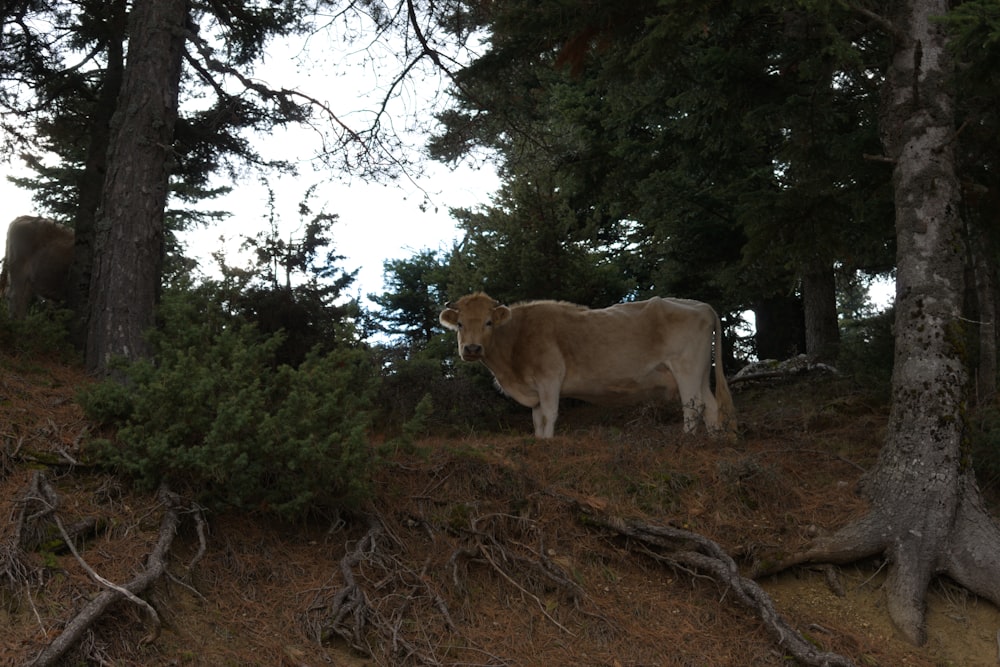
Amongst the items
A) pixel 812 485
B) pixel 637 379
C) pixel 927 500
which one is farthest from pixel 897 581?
pixel 637 379

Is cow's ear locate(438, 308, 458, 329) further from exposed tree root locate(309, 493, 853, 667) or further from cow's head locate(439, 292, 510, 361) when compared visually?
exposed tree root locate(309, 493, 853, 667)

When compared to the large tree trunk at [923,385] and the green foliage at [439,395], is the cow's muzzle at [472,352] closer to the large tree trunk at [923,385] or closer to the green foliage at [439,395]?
the green foliage at [439,395]

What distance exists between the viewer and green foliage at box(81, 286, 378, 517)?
6.43 metres

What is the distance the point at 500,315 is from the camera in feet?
38.0

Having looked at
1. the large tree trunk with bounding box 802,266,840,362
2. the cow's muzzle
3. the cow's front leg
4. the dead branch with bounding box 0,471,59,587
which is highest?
the large tree trunk with bounding box 802,266,840,362

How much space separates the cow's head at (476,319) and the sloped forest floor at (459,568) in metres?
2.26

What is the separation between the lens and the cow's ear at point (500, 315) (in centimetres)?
1155

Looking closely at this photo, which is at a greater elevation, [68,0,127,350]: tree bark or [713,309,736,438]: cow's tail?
[68,0,127,350]: tree bark

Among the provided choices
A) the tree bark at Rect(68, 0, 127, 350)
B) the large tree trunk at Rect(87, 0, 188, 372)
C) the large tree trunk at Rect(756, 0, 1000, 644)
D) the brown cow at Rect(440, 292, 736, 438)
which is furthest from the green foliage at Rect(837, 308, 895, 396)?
the tree bark at Rect(68, 0, 127, 350)

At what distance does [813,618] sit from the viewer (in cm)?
721

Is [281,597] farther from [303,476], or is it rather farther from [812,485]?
[812,485]

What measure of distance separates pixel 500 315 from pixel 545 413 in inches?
54.1

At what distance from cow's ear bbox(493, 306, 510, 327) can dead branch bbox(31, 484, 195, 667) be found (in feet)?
18.7

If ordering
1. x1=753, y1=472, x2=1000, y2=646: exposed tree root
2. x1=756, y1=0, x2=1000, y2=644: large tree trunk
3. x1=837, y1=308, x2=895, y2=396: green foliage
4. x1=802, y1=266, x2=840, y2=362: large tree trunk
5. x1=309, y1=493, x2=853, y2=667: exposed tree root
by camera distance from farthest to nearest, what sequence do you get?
1. x1=802, y1=266, x2=840, y2=362: large tree trunk
2. x1=837, y1=308, x2=895, y2=396: green foliage
3. x1=756, y1=0, x2=1000, y2=644: large tree trunk
4. x1=753, y1=472, x2=1000, y2=646: exposed tree root
5. x1=309, y1=493, x2=853, y2=667: exposed tree root
